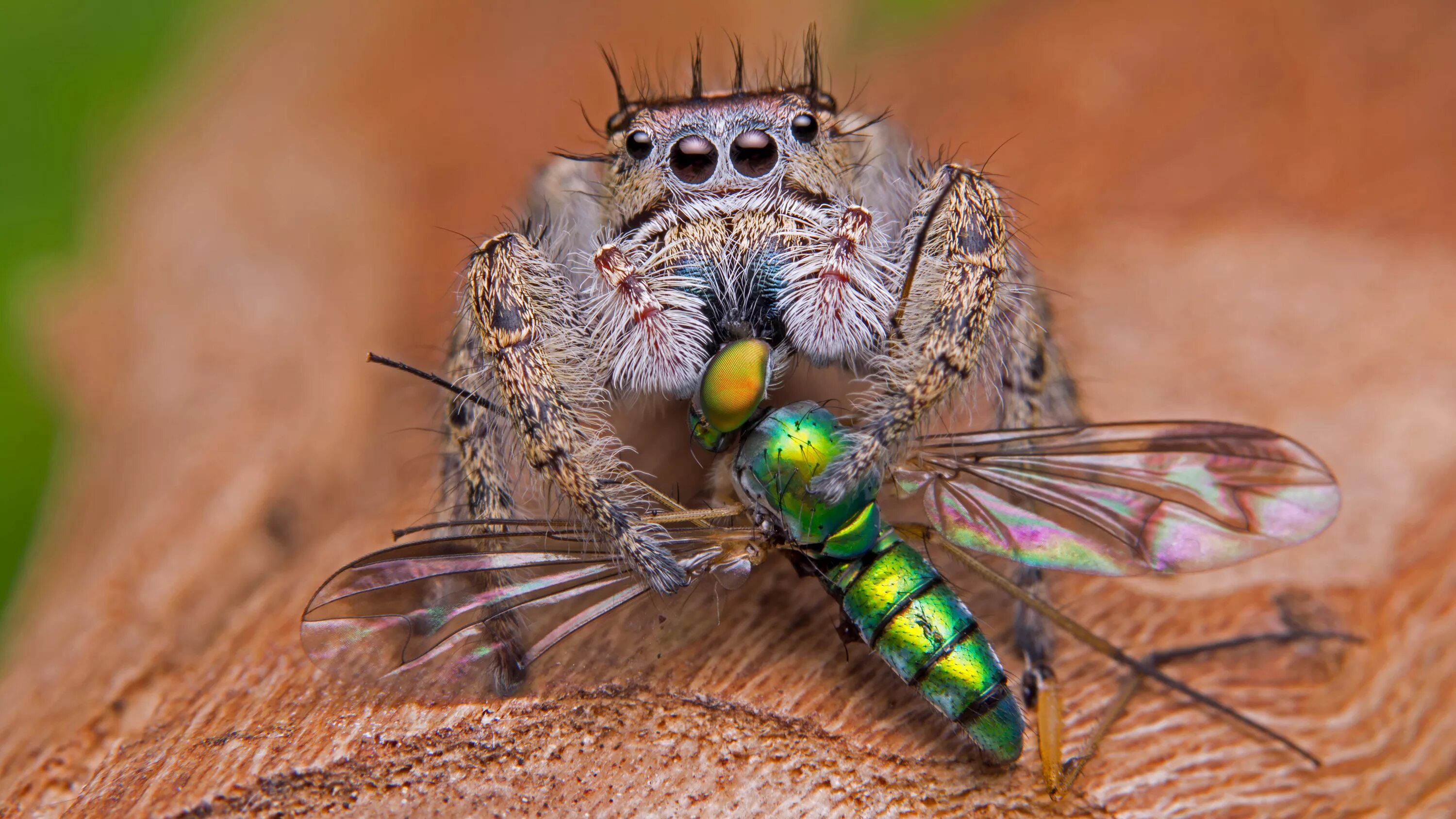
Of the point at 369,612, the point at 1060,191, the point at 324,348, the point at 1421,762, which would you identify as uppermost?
the point at 1060,191

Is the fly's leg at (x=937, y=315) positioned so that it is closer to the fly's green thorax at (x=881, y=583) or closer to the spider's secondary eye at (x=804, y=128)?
the fly's green thorax at (x=881, y=583)

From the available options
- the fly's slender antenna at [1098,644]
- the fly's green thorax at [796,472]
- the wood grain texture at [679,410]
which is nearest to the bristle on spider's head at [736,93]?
the wood grain texture at [679,410]

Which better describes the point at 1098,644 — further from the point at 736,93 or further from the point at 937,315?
the point at 736,93

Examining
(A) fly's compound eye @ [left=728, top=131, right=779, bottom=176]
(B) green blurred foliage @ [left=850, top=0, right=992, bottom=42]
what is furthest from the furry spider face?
(B) green blurred foliage @ [left=850, top=0, right=992, bottom=42]

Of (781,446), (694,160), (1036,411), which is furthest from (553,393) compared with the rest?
(1036,411)

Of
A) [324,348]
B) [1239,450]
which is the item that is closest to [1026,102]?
[1239,450]

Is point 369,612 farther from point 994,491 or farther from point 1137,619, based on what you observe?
point 1137,619
